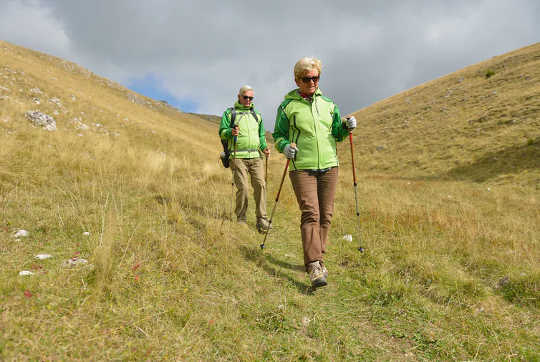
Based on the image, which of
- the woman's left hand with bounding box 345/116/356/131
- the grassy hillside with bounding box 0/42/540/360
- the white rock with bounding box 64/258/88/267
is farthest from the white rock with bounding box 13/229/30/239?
the woman's left hand with bounding box 345/116/356/131

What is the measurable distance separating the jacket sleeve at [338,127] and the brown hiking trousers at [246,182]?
2193 millimetres

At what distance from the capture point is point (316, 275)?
3311 mm

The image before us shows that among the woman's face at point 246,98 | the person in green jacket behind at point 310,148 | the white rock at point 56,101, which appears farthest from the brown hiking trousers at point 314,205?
the white rock at point 56,101

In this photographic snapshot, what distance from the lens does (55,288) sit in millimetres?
2350

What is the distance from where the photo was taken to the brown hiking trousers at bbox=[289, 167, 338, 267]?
3477mm

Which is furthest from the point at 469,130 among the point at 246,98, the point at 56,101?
the point at 56,101

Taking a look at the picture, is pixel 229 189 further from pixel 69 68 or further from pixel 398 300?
pixel 69 68

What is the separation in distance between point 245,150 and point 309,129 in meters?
2.42

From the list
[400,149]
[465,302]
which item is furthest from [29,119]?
[400,149]

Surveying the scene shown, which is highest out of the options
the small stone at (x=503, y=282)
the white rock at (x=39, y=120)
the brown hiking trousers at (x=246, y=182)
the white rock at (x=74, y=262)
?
the white rock at (x=39, y=120)

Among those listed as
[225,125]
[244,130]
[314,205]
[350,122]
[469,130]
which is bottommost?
[314,205]

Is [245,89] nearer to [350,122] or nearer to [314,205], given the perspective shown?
[350,122]

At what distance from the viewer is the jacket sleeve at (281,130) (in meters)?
3.69

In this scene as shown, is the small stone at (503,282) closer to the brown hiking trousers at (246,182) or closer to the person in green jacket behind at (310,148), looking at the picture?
the person in green jacket behind at (310,148)
